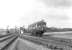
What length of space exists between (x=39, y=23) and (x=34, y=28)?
3276 millimetres

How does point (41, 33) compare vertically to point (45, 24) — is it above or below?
below

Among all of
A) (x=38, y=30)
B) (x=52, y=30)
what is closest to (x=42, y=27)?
(x=38, y=30)

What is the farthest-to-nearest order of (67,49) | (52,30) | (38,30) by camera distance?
1. (52,30)
2. (38,30)
3. (67,49)

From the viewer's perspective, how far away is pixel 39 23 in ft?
167

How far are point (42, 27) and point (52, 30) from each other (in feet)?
116

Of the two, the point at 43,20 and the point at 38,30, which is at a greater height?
the point at 43,20

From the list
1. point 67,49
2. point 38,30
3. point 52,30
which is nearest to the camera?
point 67,49

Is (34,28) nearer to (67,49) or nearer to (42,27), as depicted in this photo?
(42,27)

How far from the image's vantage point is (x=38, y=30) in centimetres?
5047

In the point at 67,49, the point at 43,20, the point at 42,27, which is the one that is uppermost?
the point at 43,20

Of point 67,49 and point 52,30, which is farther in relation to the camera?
point 52,30

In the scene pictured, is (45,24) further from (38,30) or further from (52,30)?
(52,30)

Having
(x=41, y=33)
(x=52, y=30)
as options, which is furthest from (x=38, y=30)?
(x=52, y=30)

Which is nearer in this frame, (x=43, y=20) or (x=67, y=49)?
(x=67, y=49)
